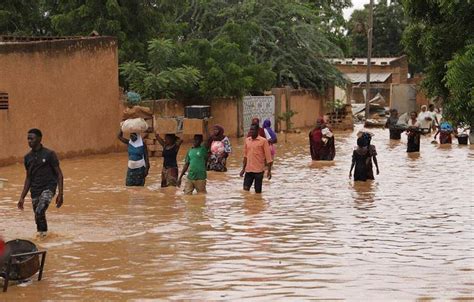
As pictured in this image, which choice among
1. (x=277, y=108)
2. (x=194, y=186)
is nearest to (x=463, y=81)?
(x=194, y=186)

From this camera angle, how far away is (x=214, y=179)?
75.6 feet

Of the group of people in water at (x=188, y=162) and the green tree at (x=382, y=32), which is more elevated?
the green tree at (x=382, y=32)

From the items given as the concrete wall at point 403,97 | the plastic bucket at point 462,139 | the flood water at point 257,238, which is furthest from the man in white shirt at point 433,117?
the flood water at point 257,238

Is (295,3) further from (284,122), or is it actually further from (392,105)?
(392,105)

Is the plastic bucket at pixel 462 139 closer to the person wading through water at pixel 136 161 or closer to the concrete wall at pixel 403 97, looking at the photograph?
the concrete wall at pixel 403 97

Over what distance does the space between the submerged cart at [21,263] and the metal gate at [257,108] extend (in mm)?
28023

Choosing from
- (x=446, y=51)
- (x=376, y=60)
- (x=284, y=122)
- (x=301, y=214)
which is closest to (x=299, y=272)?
(x=446, y=51)

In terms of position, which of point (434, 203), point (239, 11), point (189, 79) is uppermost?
point (239, 11)

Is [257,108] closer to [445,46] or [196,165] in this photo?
[196,165]

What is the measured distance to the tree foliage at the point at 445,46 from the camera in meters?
12.1

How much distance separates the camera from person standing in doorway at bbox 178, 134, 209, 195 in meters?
19.0

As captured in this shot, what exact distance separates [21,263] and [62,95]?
1698 centimetres

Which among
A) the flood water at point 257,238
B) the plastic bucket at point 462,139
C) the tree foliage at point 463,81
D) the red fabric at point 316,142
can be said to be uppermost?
the tree foliage at point 463,81

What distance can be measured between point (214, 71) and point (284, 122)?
28.0 feet
